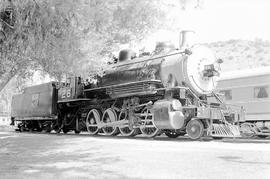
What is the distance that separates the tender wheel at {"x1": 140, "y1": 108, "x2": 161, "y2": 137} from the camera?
41.5 ft

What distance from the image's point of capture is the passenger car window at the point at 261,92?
13891 millimetres

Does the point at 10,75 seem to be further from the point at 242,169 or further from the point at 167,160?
the point at 242,169

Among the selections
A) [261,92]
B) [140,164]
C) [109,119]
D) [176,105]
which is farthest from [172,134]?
[140,164]

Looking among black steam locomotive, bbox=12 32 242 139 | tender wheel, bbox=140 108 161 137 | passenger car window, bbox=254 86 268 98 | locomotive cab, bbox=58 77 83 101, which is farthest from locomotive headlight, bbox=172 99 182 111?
locomotive cab, bbox=58 77 83 101

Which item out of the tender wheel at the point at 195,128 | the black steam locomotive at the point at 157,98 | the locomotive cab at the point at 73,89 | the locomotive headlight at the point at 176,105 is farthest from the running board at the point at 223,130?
the locomotive cab at the point at 73,89

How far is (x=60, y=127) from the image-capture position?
1697cm

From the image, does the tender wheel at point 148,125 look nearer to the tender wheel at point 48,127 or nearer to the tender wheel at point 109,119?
the tender wheel at point 109,119

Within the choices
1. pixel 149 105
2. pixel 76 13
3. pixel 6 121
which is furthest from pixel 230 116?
pixel 6 121

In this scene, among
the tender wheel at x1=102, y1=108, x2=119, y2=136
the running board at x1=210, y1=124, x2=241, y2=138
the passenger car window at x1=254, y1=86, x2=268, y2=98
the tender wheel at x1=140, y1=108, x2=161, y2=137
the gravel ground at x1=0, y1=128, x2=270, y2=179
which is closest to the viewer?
the gravel ground at x1=0, y1=128, x2=270, y2=179

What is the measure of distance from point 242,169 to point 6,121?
45.2 meters

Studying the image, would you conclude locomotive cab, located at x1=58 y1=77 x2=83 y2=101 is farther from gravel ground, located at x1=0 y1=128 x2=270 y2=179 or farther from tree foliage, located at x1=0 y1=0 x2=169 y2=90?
tree foliage, located at x1=0 y1=0 x2=169 y2=90

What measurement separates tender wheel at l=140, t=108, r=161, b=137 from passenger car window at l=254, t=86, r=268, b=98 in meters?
4.32

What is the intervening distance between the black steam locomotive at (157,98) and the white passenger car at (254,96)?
157 cm

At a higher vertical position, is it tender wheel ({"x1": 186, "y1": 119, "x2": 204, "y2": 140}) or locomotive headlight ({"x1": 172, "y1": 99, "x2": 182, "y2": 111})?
locomotive headlight ({"x1": 172, "y1": 99, "x2": 182, "y2": 111})
